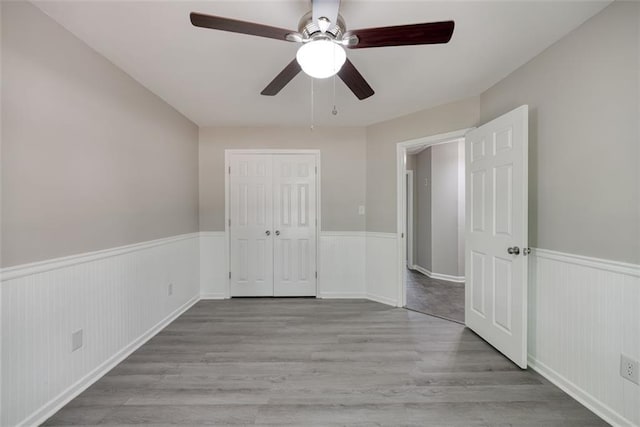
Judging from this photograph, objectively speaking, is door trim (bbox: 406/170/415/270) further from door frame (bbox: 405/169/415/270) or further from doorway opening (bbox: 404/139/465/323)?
doorway opening (bbox: 404/139/465/323)

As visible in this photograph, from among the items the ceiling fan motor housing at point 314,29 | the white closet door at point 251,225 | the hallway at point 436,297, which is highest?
the ceiling fan motor housing at point 314,29

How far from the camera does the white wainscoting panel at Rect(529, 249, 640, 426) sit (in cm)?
148

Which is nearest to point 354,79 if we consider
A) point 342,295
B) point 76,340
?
point 76,340

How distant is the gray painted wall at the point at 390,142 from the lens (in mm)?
2882

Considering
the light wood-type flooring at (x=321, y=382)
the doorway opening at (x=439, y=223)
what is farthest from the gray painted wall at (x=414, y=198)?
the light wood-type flooring at (x=321, y=382)

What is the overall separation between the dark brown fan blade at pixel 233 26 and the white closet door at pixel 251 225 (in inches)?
96.2

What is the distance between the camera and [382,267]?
3527mm

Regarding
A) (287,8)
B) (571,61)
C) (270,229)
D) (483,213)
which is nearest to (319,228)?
(270,229)

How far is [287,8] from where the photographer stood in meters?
1.53

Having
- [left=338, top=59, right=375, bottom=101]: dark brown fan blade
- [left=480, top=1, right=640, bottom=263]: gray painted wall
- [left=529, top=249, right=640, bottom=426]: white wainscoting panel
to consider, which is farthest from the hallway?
[left=338, top=59, right=375, bottom=101]: dark brown fan blade

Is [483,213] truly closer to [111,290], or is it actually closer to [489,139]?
[489,139]

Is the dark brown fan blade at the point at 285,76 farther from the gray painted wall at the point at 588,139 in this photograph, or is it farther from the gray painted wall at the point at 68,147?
the gray painted wall at the point at 588,139

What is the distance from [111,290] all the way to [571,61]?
3.66m

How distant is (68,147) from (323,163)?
2.60m
